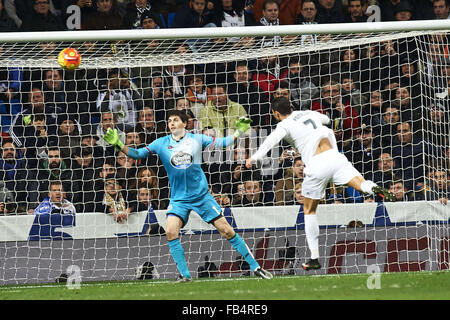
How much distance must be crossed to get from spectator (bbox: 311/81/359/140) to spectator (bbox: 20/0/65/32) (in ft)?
14.7

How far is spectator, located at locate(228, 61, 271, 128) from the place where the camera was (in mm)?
12180

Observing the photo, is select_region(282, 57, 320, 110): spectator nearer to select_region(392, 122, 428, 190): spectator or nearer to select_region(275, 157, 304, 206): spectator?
select_region(275, 157, 304, 206): spectator

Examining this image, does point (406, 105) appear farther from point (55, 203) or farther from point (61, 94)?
point (55, 203)

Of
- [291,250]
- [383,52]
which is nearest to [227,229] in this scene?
[291,250]

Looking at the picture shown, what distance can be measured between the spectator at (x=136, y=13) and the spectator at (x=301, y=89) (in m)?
2.60

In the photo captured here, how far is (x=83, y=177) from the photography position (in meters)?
11.9

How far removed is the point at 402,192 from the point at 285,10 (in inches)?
162

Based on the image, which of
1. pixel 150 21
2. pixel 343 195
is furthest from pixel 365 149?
pixel 150 21

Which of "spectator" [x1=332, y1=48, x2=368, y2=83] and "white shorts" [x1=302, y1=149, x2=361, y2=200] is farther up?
"spectator" [x1=332, y1=48, x2=368, y2=83]

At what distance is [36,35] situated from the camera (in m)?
10.1

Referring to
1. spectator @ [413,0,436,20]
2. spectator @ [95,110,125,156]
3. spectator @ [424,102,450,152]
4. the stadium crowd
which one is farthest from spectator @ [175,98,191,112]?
spectator @ [413,0,436,20]

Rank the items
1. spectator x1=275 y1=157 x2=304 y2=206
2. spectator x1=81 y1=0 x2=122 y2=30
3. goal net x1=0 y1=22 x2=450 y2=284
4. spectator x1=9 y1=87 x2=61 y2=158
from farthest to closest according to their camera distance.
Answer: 1. spectator x1=81 y1=0 x2=122 y2=30
2. spectator x1=9 y1=87 x2=61 y2=158
3. spectator x1=275 y1=157 x2=304 y2=206
4. goal net x1=0 y1=22 x2=450 y2=284

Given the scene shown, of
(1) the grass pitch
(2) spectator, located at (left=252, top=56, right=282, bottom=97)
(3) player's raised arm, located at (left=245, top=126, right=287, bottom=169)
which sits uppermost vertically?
(2) spectator, located at (left=252, top=56, right=282, bottom=97)

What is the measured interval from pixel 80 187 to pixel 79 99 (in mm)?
1611
